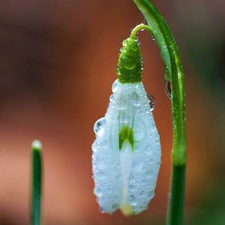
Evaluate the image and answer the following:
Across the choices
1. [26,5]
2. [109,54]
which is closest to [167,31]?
[109,54]

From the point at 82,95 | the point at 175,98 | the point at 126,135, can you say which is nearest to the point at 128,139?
the point at 126,135

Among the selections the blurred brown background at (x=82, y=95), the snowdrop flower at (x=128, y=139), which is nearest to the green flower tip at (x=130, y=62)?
the snowdrop flower at (x=128, y=139)

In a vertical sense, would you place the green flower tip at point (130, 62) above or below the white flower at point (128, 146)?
above

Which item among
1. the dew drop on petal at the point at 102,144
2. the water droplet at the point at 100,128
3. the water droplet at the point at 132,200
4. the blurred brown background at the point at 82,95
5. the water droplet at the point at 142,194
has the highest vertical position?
the blurred brown background at the point at 82,95

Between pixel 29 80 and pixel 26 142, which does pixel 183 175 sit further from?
pixel 29 80

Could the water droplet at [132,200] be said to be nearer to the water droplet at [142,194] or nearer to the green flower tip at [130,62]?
the water droplet at [142,194]

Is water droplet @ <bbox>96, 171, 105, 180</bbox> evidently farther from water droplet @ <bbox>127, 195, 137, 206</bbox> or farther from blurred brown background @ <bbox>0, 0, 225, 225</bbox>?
blurred brown background @ <bbox>0, 0, 225, 225</bbox>

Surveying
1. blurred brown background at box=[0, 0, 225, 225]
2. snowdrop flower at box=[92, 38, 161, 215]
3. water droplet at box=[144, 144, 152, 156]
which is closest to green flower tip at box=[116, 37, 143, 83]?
snowdrop flower at box=[92, 38, 161, 215]

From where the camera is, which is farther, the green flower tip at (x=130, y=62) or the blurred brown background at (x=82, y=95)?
the blurred brown background at (x=82, y=95)
